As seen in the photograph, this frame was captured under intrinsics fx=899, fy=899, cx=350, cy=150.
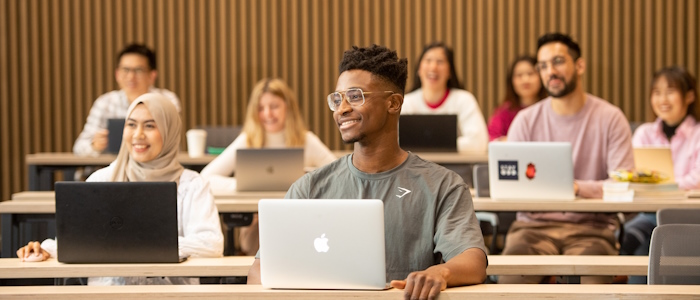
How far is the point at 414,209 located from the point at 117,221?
0.92m

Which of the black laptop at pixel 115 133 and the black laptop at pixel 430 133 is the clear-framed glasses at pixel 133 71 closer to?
the black laptop at pixel 115 133

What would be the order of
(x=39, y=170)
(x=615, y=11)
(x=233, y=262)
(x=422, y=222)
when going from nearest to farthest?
(x=422, y=222), (x=233, y=262), (x=39, y=170), (x=615, y=11)

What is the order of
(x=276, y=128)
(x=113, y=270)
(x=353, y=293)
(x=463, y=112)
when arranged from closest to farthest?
(x=353, y=293) < (x=113, y=270) < (x=276, y=128) < (x=463, y=112)

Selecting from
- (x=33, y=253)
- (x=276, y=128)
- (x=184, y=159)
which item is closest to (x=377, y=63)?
(x=33, y=253)

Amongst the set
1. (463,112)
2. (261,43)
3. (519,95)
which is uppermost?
(261,43)

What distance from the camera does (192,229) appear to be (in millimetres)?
3031

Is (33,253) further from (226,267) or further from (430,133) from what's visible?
(430,133)

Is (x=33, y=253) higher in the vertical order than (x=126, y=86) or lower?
lower

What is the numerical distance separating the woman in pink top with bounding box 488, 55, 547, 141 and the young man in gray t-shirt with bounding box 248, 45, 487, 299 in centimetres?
389

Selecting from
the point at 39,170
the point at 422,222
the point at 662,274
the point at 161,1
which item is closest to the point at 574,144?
the point at 662,274

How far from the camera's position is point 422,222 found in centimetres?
236

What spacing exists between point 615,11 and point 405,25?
1.70m

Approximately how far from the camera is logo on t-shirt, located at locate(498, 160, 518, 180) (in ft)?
12.2

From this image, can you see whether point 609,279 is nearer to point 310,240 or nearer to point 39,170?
point 310,240
